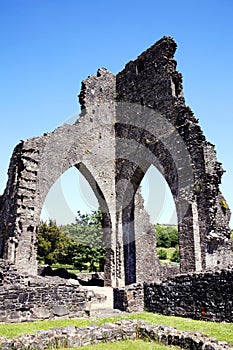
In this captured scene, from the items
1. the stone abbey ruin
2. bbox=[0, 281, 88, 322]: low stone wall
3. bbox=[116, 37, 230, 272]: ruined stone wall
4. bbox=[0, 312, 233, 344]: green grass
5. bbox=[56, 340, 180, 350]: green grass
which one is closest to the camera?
bbox=[56, 340, 180, 350]: green grass

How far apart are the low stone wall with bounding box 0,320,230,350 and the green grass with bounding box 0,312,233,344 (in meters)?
0.81

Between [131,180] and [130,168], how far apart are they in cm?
59

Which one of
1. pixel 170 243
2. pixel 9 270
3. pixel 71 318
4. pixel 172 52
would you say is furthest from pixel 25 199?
pixel 170 243

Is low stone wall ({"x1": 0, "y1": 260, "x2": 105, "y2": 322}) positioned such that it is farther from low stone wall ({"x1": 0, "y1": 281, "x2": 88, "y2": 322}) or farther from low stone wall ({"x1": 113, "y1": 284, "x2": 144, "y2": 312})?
low stone wall ({"x1": 113, "y1": 284, "x2": 144, "y2": 312})

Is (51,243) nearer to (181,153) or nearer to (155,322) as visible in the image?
(181,153)

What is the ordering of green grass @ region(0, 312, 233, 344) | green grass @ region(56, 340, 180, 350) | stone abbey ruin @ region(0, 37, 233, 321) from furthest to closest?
stone abbey ruin @ region(0, 37, 233, 321) → green grass @ region(0, 312, 233, 344) → green grass @ region(56, 340, 180, 350)

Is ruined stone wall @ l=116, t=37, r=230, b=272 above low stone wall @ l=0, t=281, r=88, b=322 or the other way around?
above

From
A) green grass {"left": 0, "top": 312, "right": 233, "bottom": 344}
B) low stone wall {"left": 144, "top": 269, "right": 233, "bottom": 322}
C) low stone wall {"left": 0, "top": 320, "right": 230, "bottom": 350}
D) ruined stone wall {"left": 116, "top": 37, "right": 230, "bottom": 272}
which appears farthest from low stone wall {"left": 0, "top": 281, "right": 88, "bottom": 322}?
ruined stone wall {"left": 116, "top": 37, "right": 230, "bottom": 272}

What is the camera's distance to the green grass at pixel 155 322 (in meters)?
5.82

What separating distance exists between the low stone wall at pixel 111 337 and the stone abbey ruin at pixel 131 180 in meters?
2.29

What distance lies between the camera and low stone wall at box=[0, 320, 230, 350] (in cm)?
465

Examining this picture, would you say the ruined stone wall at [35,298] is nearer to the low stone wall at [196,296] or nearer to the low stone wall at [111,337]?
the low stone wall at [196,296]

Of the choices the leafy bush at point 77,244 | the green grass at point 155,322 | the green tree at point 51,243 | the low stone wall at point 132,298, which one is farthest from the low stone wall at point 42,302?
the green tree at point 51,243

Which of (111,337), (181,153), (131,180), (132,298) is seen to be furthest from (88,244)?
(111,337)
